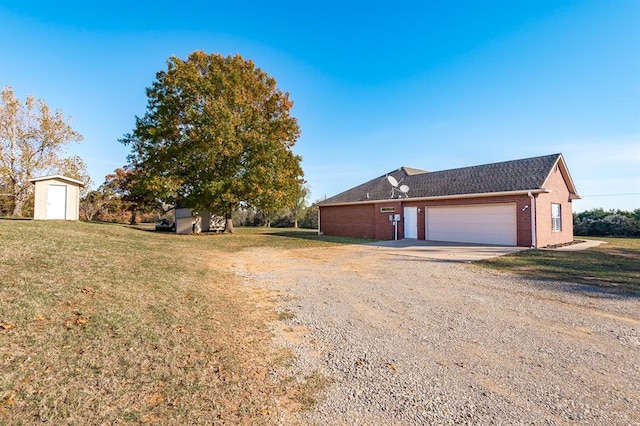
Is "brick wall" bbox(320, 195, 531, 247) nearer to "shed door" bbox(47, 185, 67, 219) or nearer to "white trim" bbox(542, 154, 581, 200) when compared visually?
"white trim" bbox(542, 154, 581, 200)

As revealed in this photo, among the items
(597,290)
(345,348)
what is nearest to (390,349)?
(345,348)

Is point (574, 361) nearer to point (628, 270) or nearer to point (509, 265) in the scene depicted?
point (509, 265)

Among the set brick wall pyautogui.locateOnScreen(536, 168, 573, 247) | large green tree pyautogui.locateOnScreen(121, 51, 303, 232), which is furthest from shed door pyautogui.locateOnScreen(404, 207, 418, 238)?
large green tree pyautogui.locateOnScreen(121, 51, 303, 232)

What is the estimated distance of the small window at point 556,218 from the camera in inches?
655

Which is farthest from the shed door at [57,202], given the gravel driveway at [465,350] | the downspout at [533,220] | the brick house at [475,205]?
the downspout at [533,220]

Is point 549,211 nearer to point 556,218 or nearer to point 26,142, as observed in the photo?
point 556,218

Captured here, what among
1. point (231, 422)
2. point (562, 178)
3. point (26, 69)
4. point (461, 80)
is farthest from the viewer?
point (562, 178)

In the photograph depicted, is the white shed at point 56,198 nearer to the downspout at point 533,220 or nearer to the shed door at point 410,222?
the shed door at point 410,222

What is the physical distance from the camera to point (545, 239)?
50.3ft

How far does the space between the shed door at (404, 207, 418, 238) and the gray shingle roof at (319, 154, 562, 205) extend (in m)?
0.92

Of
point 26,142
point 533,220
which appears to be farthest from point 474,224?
point 26,142

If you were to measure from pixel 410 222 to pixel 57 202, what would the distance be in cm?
2026

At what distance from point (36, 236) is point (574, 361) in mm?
10932

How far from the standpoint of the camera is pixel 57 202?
1627cm
